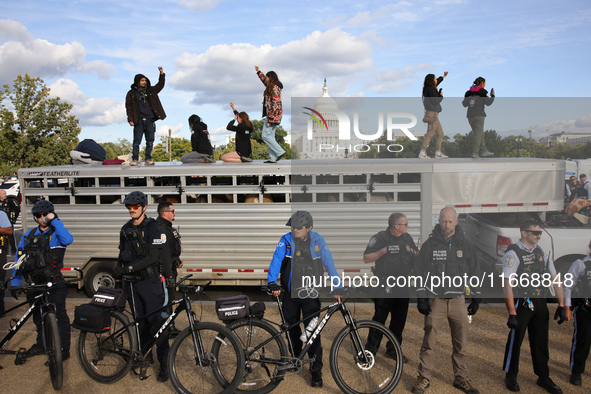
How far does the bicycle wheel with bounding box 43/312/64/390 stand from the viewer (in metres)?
4.27

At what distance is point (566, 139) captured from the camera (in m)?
4.88

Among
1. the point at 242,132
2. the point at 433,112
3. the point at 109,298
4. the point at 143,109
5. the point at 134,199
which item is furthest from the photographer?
the point at 242,132

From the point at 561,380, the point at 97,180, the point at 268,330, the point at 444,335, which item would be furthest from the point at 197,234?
the point at 561,380

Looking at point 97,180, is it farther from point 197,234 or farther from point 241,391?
point 241,391

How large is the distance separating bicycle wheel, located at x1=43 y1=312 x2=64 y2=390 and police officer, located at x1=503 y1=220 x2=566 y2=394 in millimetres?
4347

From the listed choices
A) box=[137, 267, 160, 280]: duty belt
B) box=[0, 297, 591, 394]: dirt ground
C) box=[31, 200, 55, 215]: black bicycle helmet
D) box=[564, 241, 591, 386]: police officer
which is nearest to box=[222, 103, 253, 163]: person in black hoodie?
box=[0, 297, 591, 394]: dirt ground

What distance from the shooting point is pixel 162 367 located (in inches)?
177

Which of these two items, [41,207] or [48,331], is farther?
[41,207]

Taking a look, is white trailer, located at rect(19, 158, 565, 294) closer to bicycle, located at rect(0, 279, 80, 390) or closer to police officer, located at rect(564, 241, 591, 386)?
police officer, located at rect(564, 241, 591, 386)

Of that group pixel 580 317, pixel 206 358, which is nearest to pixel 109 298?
pixel 206 358

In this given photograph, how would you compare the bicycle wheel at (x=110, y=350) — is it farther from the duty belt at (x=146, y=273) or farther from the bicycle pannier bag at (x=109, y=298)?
the duty belt at (x=146, y=273)

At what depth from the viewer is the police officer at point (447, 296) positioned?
422 centimetres

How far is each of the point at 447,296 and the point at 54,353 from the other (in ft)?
12.6

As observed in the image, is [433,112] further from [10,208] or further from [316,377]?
[10,208]
